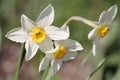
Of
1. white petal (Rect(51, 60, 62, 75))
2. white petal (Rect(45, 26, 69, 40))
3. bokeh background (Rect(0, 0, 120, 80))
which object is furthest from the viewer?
bokeh background (Rect(0, 0, 120, 80))

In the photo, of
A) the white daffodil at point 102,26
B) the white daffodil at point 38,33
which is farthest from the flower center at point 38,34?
the white daffodil at point 102,26

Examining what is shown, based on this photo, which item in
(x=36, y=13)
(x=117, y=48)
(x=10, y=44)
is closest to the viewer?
(x=117, y=48)

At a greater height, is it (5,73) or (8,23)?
(8,23)

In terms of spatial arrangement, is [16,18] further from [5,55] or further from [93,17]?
[93,17]

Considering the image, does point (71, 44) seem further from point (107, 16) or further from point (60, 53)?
point (107, 16)

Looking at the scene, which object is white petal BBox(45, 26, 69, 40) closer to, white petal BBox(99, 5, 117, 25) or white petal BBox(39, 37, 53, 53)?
white petal BBox(39, 37, 53, 53)

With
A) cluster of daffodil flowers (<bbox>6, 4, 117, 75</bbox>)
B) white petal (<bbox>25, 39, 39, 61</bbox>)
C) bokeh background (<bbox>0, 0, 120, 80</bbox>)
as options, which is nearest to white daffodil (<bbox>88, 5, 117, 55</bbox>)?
cluster of daffodil flowers (<bbox>6, 4, 117, 75</bbox>)

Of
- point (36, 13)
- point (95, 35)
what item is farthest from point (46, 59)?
point (36, 13)

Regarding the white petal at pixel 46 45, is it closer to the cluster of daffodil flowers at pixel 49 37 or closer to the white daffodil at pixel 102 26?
the cluster of daffodil flowers at pixel 49 37
